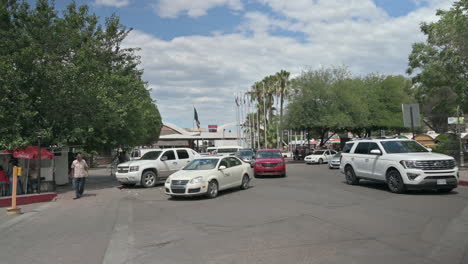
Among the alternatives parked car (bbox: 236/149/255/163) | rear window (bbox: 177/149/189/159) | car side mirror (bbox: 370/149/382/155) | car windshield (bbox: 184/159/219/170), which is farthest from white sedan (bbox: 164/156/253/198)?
parked car (bbox: 236/149/255/163)

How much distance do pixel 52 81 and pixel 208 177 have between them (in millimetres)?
8881

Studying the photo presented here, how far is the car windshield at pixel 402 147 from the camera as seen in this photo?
13.0 meters

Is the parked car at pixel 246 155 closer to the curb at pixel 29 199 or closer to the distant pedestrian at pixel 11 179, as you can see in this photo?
the curb at pixel 29 199

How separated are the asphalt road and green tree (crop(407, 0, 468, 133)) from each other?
1182cm

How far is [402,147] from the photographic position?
13086mm

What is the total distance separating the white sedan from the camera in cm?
1216

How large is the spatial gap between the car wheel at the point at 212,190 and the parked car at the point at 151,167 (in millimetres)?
5621

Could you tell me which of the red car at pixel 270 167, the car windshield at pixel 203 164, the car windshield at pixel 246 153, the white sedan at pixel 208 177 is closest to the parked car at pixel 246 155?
the car windshield at pixel 246 153

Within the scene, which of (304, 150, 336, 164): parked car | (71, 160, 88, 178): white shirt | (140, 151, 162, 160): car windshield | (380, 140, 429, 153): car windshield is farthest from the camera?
(304, 150, 336, 164): parked car

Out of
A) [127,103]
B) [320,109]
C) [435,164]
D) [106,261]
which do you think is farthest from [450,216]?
[320,109]

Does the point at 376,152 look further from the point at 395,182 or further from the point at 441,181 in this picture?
the point at 441,181

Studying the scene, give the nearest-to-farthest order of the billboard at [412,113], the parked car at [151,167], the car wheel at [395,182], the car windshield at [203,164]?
the car wheel at [395,182]
the car windshield at [203,164]
the billboard at [412,113]
the parked car at [151,167]

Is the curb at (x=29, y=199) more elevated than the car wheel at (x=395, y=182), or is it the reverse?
the car wheel at (x=395, y=182)

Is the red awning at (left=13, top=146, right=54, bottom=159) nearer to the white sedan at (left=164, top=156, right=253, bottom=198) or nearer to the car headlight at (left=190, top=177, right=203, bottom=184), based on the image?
the white sedan at (left=164, top=156, right=253, bottom=198)
